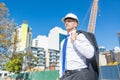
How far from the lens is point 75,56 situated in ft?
6.21

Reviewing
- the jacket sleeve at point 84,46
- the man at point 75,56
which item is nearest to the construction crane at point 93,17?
the man at point 75,56

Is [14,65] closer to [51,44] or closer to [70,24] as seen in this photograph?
[70,24]

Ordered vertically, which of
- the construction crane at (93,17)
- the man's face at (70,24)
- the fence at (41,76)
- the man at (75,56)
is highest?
the construction crane at (93,17)

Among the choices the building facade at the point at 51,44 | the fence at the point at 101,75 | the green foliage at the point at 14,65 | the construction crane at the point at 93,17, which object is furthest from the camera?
the building facade at the point at 51,44

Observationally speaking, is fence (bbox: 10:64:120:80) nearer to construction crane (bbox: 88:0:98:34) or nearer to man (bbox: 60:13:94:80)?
man (bbox: 60:13:94:80)

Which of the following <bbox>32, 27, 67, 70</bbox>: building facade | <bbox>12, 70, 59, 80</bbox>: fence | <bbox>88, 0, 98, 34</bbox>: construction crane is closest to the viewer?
<bbox>12, 70, 59, 80</bbox>: fence

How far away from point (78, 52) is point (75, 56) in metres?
0.05

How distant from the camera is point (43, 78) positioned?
20.6 metres

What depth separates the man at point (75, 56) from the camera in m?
1.76

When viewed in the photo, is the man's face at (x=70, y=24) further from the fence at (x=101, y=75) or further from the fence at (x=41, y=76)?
the fence at (x=41, y=76)

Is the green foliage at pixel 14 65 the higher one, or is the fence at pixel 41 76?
the green foliage at pixel 14 65

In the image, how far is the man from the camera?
1.76 metres

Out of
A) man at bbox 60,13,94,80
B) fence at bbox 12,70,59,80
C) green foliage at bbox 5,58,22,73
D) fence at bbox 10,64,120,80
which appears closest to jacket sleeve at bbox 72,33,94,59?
man at bbox 60,13,94,80

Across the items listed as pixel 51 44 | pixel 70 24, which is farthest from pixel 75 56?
pixel 51 44
